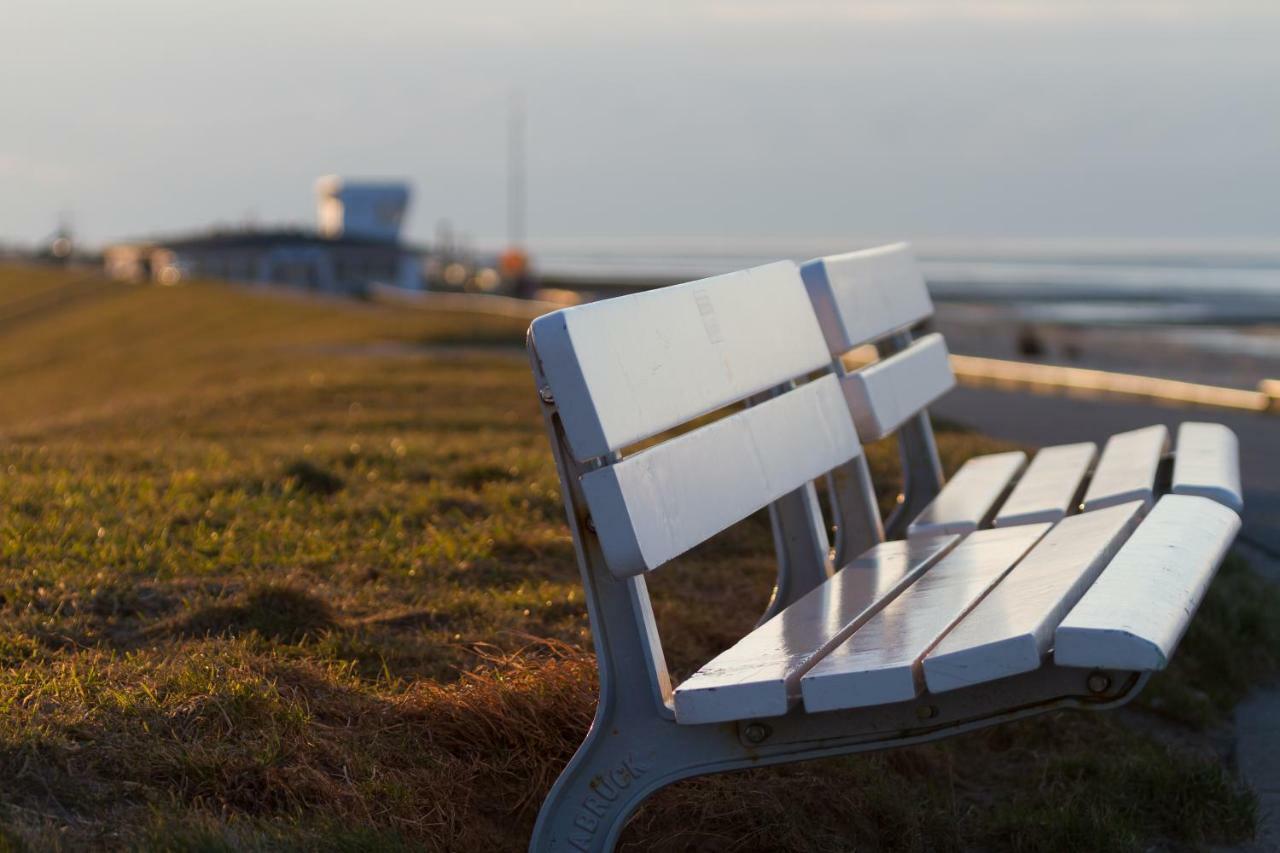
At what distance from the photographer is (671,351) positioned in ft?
9.11

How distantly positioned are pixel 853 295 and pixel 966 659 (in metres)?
1.93

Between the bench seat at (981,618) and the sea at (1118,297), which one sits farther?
the sea at (1118,297)

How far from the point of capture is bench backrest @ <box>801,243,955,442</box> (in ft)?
12.5

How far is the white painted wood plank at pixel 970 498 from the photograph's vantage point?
3699 millimetres

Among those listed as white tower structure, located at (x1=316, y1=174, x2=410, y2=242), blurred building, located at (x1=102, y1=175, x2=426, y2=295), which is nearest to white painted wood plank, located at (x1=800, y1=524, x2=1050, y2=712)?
blurred building, located at (x1=102, y1=175, x2=426, y2=295)

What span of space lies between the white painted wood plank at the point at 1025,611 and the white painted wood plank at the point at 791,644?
22 centimetres

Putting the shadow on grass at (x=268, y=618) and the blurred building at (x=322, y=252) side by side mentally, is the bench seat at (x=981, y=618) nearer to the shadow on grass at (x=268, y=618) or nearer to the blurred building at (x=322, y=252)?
the shadow on grass at (x=268, y=618)

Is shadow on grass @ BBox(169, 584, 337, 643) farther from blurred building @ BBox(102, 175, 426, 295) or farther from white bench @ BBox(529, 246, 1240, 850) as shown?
blurred building @ BBox(102, 175, 426, 295)

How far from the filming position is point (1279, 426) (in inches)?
350

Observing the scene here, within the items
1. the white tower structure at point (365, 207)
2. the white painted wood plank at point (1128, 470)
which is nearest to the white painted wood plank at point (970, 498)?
the white painted wood plank at point (1128, 470)

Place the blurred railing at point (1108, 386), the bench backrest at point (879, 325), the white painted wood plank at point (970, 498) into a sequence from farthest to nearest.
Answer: the blurred railing at point (1108, 386), the bench backrest at point (879, 325), the white painted wood plank at point (970, 498)

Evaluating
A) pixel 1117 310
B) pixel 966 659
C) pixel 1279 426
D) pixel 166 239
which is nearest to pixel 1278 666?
pixel 966 659

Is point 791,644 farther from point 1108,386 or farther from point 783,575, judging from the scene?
point 1108,386

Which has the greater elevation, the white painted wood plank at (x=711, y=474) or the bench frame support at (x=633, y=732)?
the white painted wood plank at (x=711, y=474)
